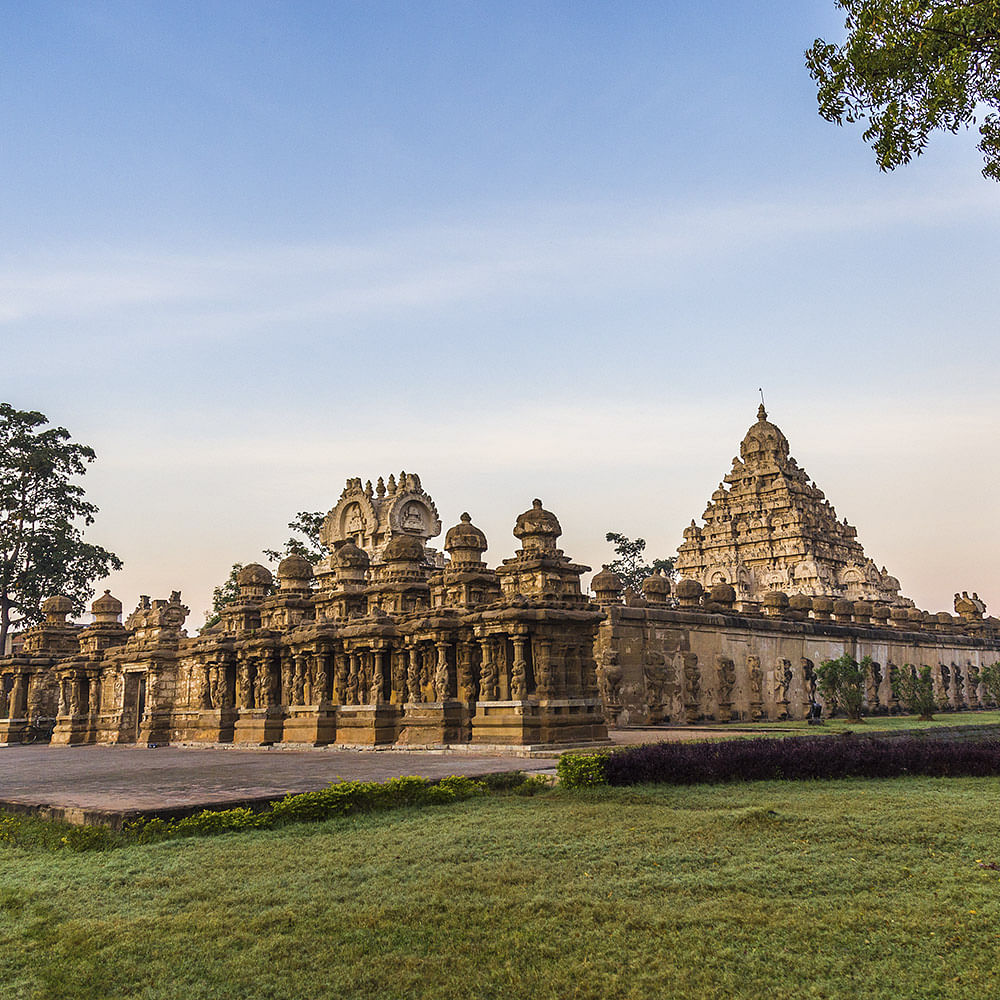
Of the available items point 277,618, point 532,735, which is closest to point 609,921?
point 532,735

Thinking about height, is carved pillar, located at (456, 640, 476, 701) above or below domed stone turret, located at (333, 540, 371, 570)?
below

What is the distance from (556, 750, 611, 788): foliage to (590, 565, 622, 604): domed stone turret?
518 inches

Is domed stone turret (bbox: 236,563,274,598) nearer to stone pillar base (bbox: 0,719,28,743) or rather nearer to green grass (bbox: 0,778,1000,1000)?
stone pillar base (bbox: 0,719,28,743)

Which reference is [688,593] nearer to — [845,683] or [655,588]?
[655,588]

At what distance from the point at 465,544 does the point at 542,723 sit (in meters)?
4.40

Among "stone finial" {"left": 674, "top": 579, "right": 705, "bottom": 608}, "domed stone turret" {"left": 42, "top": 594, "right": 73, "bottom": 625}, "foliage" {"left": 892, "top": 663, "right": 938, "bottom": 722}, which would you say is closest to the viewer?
"stone finial" {"left": 674, "top": 579, "right": 705, "bottom": 608}

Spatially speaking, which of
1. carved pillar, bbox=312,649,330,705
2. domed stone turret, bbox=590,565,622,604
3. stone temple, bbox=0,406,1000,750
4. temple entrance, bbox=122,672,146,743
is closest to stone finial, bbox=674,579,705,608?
stone temple, bbox=0,406,1000,750

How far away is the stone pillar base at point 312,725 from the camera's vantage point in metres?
19.4

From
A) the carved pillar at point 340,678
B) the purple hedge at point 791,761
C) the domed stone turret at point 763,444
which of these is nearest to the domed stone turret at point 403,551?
the carved pillar at point 340,678

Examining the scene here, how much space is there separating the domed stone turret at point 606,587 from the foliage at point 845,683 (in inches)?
258

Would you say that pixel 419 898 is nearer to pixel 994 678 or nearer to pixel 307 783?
pixel 307 783

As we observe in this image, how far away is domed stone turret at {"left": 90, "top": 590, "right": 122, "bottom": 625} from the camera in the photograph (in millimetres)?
29672

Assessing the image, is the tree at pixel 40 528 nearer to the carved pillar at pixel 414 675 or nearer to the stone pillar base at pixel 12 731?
the stone pillar base at pixel 12 731

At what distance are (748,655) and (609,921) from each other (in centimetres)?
2172
